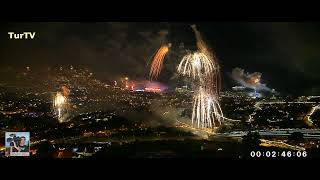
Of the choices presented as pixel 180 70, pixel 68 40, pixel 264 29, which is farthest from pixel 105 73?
pixel 264 29

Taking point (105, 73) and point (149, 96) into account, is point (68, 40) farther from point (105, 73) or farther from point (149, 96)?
point (149, 96)
